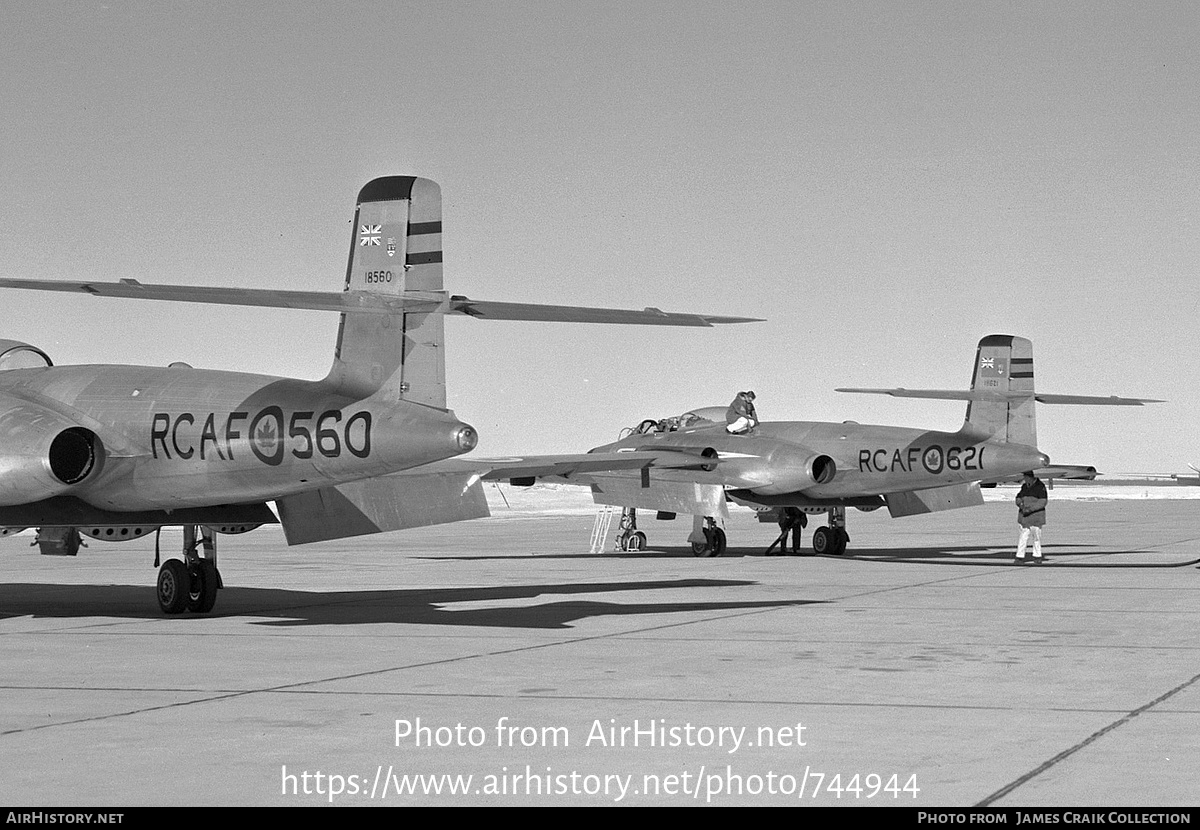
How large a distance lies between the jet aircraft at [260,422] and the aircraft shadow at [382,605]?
949 millimetres

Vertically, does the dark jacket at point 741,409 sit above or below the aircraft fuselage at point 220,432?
above

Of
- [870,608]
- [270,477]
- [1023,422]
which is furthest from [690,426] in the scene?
[270,477]

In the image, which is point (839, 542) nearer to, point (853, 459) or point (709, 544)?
point (853, 459)

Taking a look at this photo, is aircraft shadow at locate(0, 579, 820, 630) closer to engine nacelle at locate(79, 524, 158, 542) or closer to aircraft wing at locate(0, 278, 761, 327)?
engine nacelle at locate(79, 524, 158, 542)

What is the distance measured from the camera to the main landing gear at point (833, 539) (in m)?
30.9

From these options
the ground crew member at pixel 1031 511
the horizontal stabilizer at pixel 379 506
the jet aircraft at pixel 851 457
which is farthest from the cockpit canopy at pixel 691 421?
the horizontal stabilizer at pixel 379 506

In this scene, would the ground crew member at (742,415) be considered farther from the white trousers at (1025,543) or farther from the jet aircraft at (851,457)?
the white trousers at (1025,543)

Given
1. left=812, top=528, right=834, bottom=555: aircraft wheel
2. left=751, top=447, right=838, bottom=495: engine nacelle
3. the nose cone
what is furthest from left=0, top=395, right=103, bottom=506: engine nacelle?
left=812, top=528, right=834, bottom=555: aircraft wheel

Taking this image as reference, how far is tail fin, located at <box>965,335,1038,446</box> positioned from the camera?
30.8 m

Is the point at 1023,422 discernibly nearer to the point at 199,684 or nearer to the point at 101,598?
the point at 101,598

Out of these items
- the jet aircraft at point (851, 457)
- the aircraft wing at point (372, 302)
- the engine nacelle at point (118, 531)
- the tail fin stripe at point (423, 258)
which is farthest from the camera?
the jet aircraft at point (851, 457)

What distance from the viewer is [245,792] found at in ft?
22.5

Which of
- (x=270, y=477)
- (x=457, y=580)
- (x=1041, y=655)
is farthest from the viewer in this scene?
(x=457, y=580)
